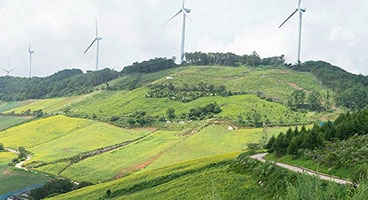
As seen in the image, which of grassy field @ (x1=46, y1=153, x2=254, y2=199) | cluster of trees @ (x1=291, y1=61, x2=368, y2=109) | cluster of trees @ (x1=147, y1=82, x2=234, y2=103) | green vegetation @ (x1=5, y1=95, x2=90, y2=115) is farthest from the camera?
green vegetation @ (x1=5, y1=95, x2=90, y2=115)

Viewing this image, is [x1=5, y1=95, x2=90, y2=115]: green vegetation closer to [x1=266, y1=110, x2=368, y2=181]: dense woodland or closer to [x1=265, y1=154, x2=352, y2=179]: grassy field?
[x1=266, y1=110, x2=368, y2=181]: dense woodland

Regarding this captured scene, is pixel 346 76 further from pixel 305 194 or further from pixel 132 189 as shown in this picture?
pixel 305 194

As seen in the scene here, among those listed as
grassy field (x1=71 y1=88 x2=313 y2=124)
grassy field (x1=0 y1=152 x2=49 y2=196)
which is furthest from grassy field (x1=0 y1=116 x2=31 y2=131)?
grassy field (x1=0 y1=152 x2=49 y2=196)

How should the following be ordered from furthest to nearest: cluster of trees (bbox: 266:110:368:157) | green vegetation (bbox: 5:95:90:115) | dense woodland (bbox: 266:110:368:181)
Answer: green vegetation (bbox: 5:95:90:115), cluster of trees (bbox: 266:110:368:157), dense woodland (bbox: 266:110:368:181)

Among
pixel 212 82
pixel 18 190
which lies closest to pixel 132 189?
pixel 18 190

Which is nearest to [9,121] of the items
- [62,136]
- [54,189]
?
[62,136]

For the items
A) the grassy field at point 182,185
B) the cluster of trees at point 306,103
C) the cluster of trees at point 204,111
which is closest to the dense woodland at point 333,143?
the grassy field at point 182,185

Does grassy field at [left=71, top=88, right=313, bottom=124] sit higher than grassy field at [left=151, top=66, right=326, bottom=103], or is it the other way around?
grassy field at [left=151, top=66, right=326, bottom=103]

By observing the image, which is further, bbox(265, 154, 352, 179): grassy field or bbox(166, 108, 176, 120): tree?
bbox(166, 108, 176, 120): tree

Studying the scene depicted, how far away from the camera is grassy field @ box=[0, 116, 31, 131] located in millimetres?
162750

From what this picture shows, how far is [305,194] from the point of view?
20547mm

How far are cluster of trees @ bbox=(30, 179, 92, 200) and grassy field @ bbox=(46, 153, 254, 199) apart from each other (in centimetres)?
791

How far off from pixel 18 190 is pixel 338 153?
203 feet

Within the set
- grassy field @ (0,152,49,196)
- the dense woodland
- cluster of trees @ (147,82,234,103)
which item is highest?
cluster of trees @ (147,82,234,103)
